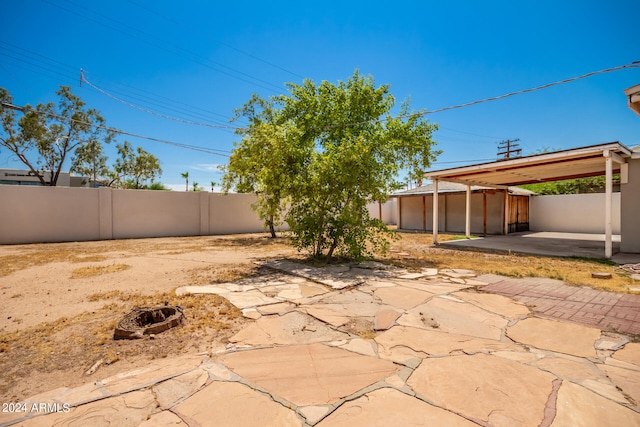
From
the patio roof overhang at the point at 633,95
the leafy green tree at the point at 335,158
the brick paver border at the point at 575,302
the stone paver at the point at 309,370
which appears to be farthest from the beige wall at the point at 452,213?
the stone paver at the point at 309,370

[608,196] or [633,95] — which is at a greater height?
[633,95]

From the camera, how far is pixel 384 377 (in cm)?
221

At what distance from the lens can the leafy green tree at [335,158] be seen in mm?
6160

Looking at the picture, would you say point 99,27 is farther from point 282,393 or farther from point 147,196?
point 282,393

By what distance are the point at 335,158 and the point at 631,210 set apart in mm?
8859

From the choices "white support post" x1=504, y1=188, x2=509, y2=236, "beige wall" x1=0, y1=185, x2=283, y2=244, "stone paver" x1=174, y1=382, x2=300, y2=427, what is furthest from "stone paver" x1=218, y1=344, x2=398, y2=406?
"white support post" x1=504, y1=188, x2=509, y2=236

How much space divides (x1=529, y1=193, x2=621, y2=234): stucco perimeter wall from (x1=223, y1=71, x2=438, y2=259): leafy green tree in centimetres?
1184

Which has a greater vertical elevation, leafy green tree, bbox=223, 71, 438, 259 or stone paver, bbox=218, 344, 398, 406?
leafy green tree, bbox=223, 71, 438, 259

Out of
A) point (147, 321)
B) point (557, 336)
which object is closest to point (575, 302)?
point (557, 336)

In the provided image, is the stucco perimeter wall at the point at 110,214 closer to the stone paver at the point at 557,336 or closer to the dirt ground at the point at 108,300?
the dirt ground at the point at 108,300

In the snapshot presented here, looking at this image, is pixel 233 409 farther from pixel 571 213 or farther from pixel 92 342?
pixel 571 213

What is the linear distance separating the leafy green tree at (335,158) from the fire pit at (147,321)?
10.9ft

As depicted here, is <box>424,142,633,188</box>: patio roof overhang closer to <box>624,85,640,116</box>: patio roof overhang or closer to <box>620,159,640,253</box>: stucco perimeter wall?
<box>620,159,640,253</box>: stucco perimeter wall

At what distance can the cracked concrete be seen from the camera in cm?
178
